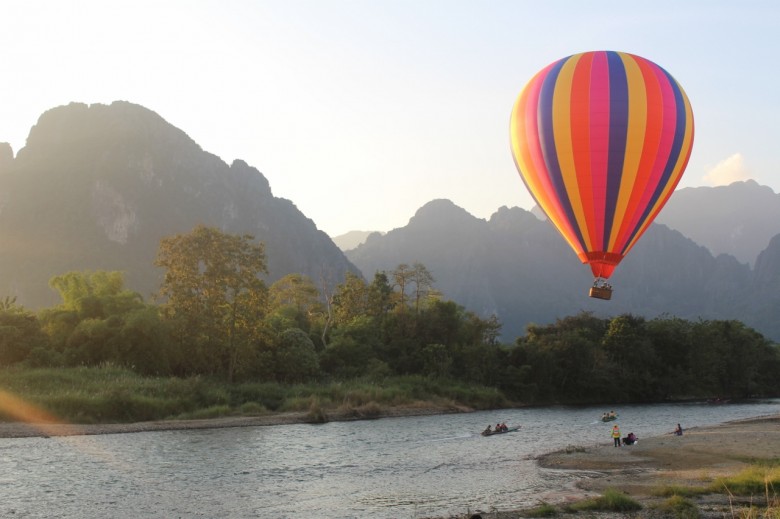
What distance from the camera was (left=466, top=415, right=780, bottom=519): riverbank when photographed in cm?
2098

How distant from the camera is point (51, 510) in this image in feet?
71.8

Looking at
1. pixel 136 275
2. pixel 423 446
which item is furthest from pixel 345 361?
pixel 136 275

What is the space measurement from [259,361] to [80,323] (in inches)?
A: 602

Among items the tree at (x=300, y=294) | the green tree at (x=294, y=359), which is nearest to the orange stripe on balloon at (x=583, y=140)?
the green tree at (x=294, y=359)

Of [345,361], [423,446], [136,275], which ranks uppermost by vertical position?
[136,275]

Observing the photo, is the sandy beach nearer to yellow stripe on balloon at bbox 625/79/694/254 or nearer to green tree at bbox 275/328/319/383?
yellow stripe on balloon at bbox 625/79/694/254

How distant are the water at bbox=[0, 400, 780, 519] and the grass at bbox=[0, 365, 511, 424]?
4748 mm

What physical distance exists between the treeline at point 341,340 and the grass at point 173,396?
339 cm

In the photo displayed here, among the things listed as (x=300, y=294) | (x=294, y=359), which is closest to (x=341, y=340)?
(x=294, y=359)

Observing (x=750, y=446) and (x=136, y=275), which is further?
(x=136, y=275)

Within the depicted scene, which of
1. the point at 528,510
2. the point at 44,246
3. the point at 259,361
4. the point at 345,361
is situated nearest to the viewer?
the point at 528,510

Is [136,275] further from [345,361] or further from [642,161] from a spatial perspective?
[642,161]

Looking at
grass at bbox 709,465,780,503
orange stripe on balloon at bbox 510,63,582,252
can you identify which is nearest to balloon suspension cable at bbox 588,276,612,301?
orange stripe on balloon at bbox 510,63,582,252

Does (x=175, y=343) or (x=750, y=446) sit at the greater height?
(x=175, y=343)
